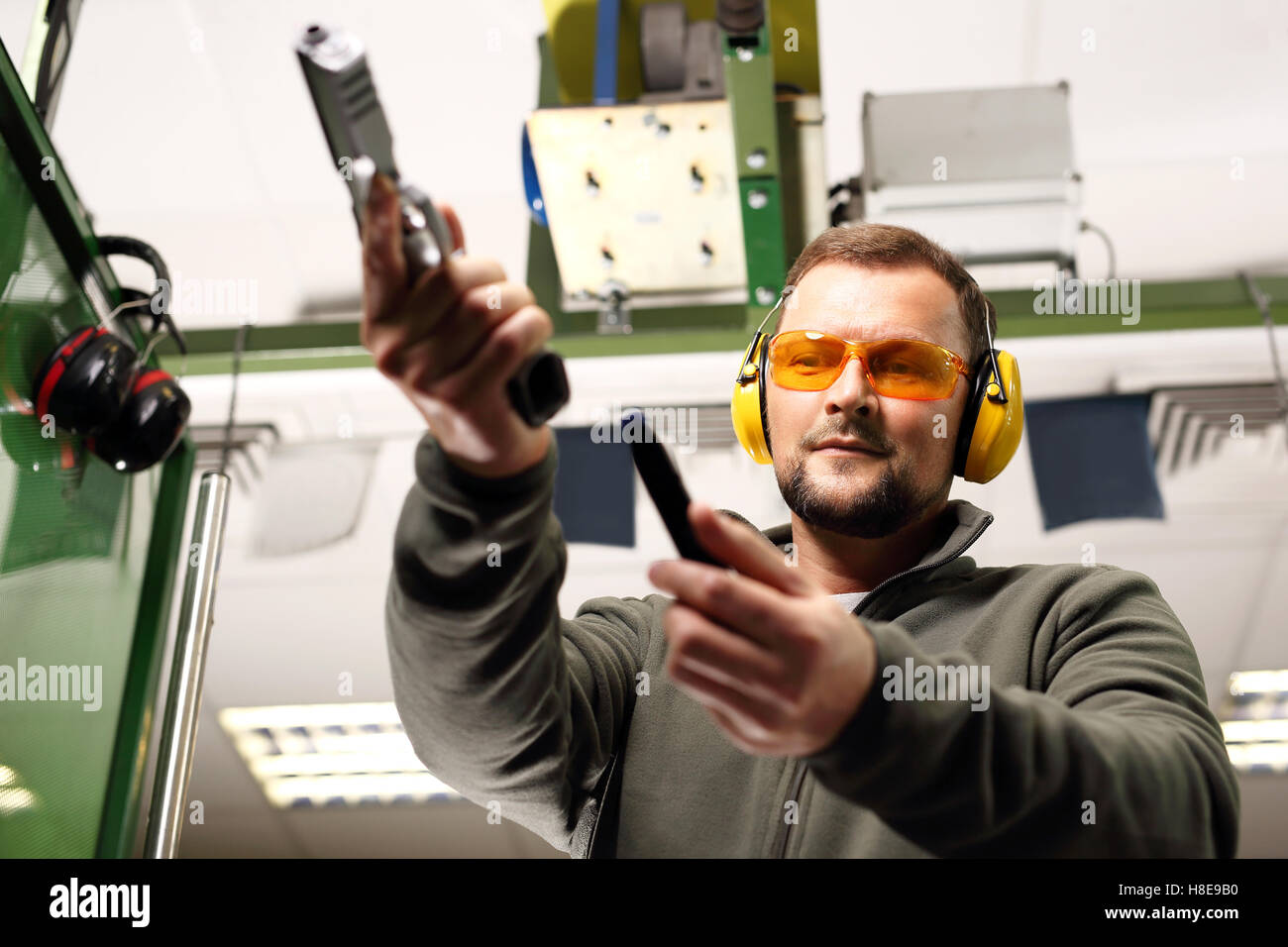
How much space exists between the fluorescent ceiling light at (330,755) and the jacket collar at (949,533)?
10.4 feet

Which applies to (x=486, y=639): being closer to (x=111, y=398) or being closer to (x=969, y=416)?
(x=969, y=416)

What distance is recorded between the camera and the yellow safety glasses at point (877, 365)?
146cm

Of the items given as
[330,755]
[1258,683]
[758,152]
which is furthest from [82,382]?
[1258,683]

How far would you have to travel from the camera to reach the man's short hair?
159 centimetres

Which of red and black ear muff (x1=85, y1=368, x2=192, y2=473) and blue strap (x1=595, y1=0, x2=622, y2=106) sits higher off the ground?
blue strap (x1=595, y1=0, x2=622, y2=106)

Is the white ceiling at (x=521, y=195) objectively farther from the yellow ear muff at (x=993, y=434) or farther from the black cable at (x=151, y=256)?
the yellow ear muff at (x=993, y=434)

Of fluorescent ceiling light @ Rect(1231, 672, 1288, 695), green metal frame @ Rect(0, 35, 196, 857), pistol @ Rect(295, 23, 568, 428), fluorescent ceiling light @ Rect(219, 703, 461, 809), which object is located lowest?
fluorescent ceiling light @ Rect(219, 703, 461, 809)

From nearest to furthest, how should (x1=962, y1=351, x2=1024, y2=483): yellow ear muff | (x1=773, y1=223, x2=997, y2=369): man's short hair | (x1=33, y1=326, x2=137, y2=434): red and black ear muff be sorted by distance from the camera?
(x1=962, y1=351, x2=1024, y2=483): yellow ear muff
(x1=773, y1=223, x2=997, y2=369): man's short hair
(x1=33, y1=326, x2=137, y2=434): red and black ear muff

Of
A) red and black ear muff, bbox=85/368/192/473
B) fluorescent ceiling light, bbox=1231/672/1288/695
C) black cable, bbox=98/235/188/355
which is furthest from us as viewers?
fluorescent ceiling light, bbox=1231/672/1288/695

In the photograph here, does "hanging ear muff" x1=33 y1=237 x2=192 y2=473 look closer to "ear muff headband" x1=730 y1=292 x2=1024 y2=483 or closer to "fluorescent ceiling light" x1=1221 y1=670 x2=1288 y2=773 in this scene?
"ear muff headband" x1=730 y1=292 x2=1024 y2=483

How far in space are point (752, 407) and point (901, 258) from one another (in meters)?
0.29

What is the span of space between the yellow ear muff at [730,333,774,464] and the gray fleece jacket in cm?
24

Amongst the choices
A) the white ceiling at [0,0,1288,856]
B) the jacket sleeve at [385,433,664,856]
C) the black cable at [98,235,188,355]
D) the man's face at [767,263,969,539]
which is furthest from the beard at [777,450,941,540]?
the white ceiling at [0,0,1288,856]
